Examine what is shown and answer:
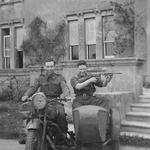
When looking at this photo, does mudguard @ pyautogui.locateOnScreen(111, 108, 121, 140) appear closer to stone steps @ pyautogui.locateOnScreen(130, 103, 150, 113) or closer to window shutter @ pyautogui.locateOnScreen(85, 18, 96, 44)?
stone steps @ pyautogui.locateOnScreen(130, 103, 150, 113)

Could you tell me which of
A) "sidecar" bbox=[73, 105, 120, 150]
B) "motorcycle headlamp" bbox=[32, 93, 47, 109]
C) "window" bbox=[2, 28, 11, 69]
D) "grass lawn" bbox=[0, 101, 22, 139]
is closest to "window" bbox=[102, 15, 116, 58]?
"grass lawn" bbox=[0, 101, 22, 139]

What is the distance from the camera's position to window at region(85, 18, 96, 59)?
700 inches

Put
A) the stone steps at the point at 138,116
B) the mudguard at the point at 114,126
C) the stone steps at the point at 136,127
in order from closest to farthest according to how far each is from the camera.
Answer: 1. the mudguard at the point at 114,126
2. the stone steps at the point at 136,127
3. the stone steps at the point at 138,116

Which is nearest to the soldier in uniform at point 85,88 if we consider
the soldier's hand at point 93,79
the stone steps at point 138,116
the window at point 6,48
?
the soldier's hand at point 93,79

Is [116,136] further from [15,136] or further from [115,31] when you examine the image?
[115,31]

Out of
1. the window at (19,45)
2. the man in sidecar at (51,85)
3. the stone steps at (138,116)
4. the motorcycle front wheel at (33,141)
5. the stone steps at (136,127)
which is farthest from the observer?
the window at (19,45)

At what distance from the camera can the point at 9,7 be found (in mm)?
21203

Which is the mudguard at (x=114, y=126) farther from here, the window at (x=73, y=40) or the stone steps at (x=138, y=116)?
the window at (x=73, y=40)

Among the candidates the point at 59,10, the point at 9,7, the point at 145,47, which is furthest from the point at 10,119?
the point at 9,7

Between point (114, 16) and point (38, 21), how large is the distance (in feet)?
16.6

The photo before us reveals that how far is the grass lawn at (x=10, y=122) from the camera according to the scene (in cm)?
866

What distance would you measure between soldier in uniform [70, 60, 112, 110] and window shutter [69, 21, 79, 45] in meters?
11.9

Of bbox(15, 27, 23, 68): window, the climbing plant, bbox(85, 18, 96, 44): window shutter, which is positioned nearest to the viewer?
the climbing plant

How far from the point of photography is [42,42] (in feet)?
63.2
